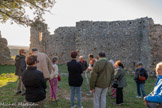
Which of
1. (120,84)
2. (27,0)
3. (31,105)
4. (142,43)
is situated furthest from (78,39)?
(31,105)

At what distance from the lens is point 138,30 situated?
13711 mm

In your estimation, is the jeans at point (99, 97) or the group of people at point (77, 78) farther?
the jeans at point (99, 97)

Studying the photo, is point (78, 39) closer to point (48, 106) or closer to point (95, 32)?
point (95, 32)

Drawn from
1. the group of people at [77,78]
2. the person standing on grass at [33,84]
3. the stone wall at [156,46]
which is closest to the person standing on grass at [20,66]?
the group of people at [77,78]

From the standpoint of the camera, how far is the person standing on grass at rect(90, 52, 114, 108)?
14.2 feet

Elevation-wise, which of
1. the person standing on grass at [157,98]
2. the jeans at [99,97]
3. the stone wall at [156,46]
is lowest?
the jeans at [99,97]

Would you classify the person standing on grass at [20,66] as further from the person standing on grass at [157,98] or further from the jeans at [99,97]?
the person standing on grass at [157,98]

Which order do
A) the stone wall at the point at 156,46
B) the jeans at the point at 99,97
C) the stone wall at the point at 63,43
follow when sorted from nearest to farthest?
the jeans at the point at 99,97, the stone wall at the point at 156,46, the stone wall at the point at 63,43

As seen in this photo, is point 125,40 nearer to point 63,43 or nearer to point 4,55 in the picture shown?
point 63,43

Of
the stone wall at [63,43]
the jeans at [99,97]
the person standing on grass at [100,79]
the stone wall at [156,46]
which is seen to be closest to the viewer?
the person standing on grass at [100,79]

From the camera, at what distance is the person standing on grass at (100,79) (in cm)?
432

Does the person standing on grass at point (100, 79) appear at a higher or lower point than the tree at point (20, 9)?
lower

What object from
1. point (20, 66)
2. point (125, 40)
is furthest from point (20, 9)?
point (125, 40)

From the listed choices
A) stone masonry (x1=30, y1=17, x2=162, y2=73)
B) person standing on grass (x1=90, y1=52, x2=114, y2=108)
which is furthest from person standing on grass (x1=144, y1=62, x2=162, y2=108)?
stone masonry (x1=30, y1=17, x2=162, y2=73)
